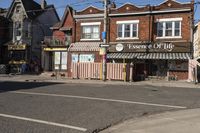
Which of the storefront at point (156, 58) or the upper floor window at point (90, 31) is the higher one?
the upper floor window at point (90, 31)

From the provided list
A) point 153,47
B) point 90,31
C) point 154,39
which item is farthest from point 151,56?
point 90,31

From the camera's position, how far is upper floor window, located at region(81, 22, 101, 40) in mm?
35562

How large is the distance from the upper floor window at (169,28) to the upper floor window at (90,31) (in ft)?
21.5

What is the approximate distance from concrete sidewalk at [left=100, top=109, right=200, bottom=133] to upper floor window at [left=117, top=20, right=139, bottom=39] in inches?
897

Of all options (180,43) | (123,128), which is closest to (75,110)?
(123,128)

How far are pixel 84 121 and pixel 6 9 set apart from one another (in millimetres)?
43650

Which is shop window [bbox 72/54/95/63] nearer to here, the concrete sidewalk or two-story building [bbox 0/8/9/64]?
two-story building [bbox 0/8/9/64]

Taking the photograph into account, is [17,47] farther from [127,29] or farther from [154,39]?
[154,39]

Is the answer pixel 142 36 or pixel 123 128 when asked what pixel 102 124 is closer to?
pixel 123 128

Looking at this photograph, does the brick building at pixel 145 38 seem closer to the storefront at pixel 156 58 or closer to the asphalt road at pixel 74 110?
the storefront at pixel 156 58

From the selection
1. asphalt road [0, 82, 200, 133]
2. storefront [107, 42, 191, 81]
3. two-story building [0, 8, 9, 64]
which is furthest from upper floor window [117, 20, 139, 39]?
two-story building [0, 8, 9, 64]

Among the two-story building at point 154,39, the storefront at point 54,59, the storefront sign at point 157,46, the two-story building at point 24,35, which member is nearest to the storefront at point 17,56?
the two-story building at point 24,35

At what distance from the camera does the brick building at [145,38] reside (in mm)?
31250

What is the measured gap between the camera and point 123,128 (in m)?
9.21
